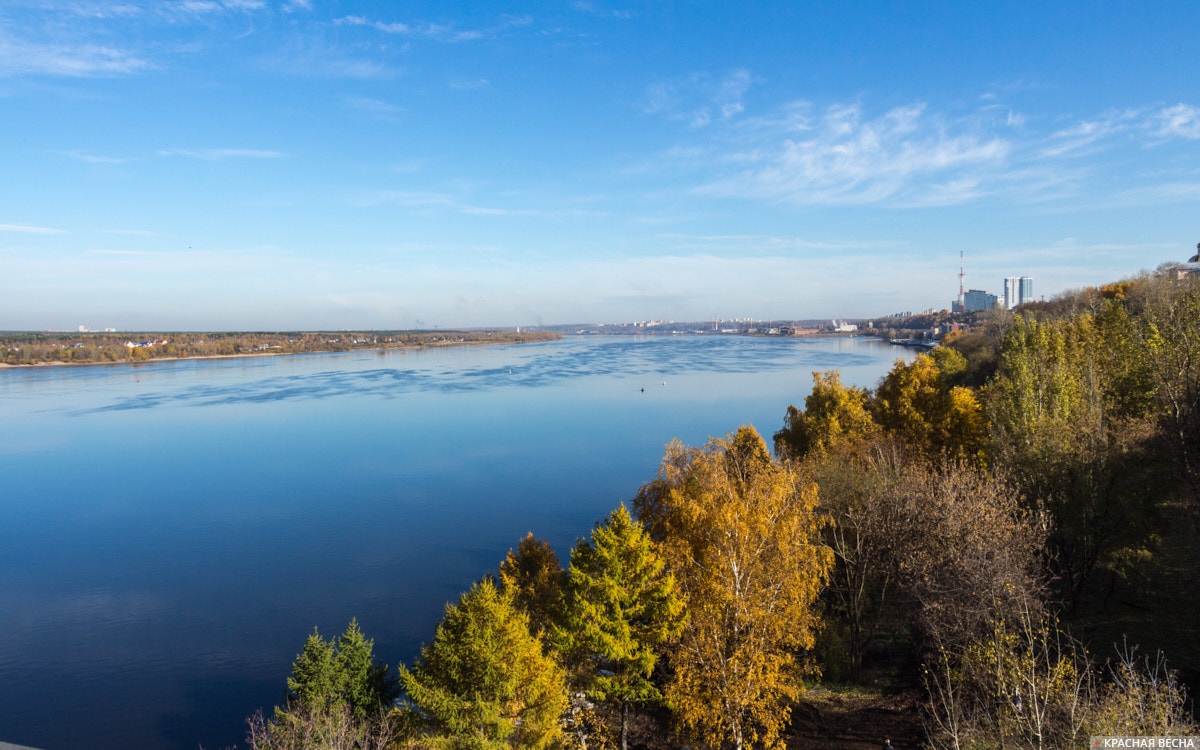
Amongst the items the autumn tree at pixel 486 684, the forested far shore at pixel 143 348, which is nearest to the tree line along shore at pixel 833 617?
the autumn tree at pixel 486 684

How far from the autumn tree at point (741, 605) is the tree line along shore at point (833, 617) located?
44 mm

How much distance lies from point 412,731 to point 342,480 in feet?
69.0

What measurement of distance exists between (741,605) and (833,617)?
4.45 metres

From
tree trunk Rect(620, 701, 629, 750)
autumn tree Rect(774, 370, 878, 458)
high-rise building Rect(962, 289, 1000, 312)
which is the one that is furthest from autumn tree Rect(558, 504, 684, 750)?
high-rise building Rect(962, 289, 1000, 312)

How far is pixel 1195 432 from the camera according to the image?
10.8 meters

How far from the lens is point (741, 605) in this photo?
31.3 ft

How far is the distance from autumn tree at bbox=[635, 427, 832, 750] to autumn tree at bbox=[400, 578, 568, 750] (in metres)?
2.20

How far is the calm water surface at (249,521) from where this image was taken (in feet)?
42.5

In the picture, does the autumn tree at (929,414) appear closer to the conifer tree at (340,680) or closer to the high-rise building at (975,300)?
the conifer tree at (340,680)

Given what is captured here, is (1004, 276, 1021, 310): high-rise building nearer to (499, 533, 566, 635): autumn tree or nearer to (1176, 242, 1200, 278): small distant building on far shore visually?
(1176, 242, 1200, 278): small distant building on far shore

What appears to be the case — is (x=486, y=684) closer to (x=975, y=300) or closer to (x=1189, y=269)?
(x=1189, y=269)

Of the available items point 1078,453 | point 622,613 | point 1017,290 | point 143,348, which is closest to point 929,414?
point 1078,453

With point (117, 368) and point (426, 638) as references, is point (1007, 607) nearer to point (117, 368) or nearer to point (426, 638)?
point (426, 638)

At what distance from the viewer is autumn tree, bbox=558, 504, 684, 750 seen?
9.39m
